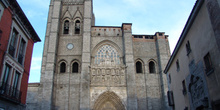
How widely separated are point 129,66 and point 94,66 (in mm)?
3097

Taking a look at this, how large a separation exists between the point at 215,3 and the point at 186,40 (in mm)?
3252

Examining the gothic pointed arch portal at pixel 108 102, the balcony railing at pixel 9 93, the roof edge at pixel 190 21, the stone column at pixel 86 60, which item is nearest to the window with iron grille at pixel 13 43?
the balcony railing at pixel 9 93

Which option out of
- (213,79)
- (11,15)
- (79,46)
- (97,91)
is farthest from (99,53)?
(213,79)

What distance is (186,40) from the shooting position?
27.8 ft

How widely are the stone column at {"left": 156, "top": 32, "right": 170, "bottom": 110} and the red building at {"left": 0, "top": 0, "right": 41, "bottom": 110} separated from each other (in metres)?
11.3

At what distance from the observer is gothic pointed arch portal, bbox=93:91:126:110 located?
1567cm

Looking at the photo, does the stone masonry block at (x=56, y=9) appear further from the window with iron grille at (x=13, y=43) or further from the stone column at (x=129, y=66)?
the window with iron grille at (x=13, y=43)

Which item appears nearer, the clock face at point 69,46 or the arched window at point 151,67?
the clock face at point 69,46

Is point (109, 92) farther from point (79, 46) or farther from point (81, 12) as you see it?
point (81, 12)

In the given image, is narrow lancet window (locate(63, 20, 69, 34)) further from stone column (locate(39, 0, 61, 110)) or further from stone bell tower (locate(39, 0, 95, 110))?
stone column (locate(39, 0, 61, 110))

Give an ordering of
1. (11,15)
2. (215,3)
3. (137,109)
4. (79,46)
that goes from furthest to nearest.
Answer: (79,46), (137,109), (11,15), (215,3)

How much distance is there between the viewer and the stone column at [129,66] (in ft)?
50.4

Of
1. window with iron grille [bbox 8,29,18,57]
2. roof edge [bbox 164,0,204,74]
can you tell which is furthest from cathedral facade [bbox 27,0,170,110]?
roof edge [bbox 164,0,204,74]

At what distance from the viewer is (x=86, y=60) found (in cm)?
1652
